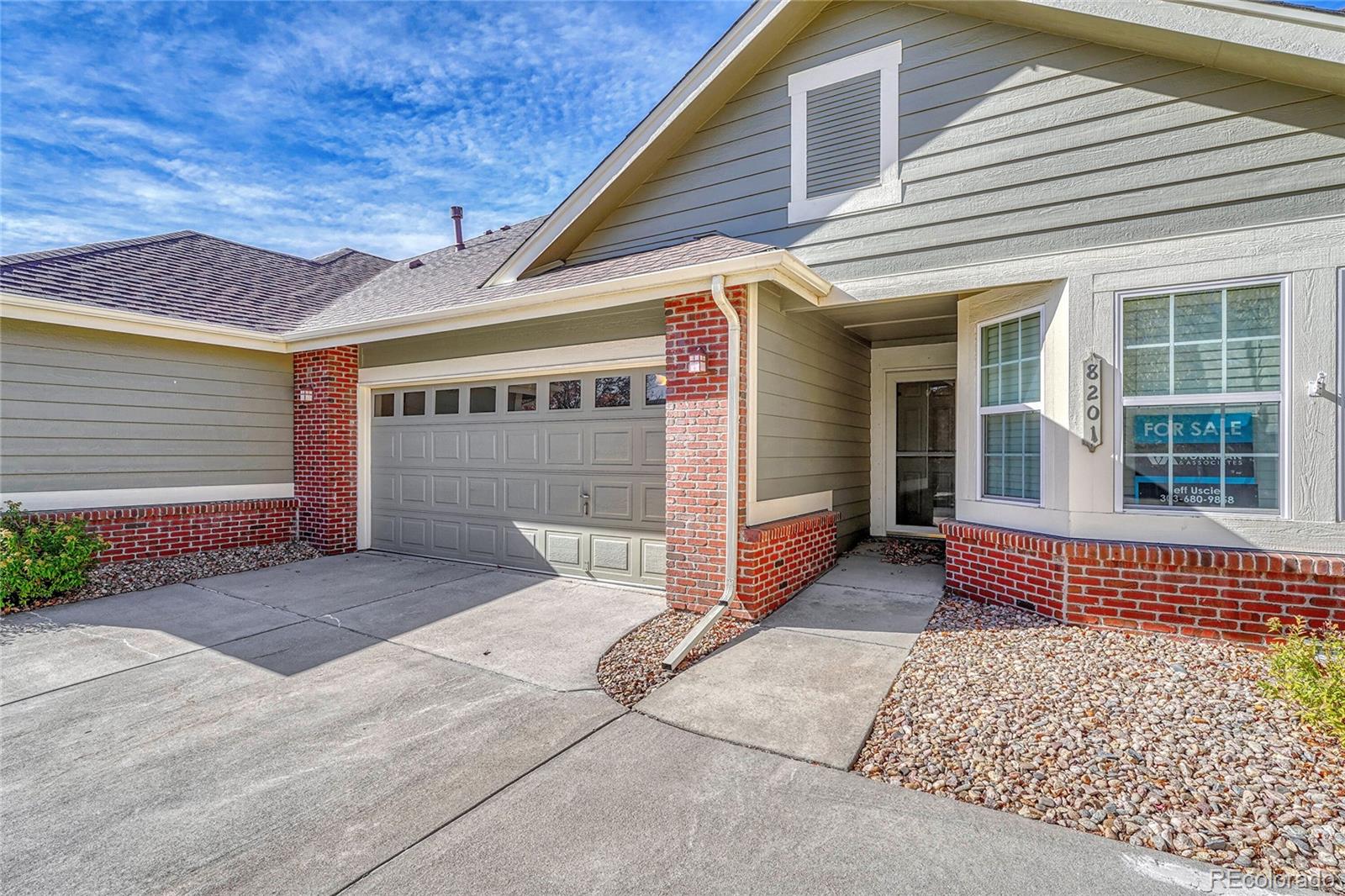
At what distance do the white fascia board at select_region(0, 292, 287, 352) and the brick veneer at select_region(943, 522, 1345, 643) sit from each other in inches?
365

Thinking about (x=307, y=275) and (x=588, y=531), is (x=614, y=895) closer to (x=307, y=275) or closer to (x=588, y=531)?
(x=588, y=531)

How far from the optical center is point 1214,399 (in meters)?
4.39

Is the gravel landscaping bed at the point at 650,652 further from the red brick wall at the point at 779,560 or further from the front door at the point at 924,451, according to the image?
the front door at the point at 924,451

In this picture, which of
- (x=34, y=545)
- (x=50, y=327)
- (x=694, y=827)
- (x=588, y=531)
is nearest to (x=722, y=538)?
(x=588, y=531)

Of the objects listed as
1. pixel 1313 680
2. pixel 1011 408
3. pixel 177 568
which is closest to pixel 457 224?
pixel 177 568

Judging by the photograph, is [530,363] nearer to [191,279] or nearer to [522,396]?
[522,396]

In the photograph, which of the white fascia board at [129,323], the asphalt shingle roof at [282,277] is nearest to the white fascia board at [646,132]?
the asphalt shingle roof at [282,277]

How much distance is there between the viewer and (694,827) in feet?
8.09

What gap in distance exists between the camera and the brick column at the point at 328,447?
827 centimetres

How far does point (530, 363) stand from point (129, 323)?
473 cm

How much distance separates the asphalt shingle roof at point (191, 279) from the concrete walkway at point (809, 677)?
25.6 ft

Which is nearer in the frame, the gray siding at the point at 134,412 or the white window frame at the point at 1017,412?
the white window frame at the point at 1017,412

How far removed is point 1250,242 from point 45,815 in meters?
7.76

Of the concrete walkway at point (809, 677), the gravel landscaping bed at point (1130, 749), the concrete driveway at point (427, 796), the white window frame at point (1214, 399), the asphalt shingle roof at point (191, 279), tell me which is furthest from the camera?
the asphalt shingle roof at point (191, 279)
